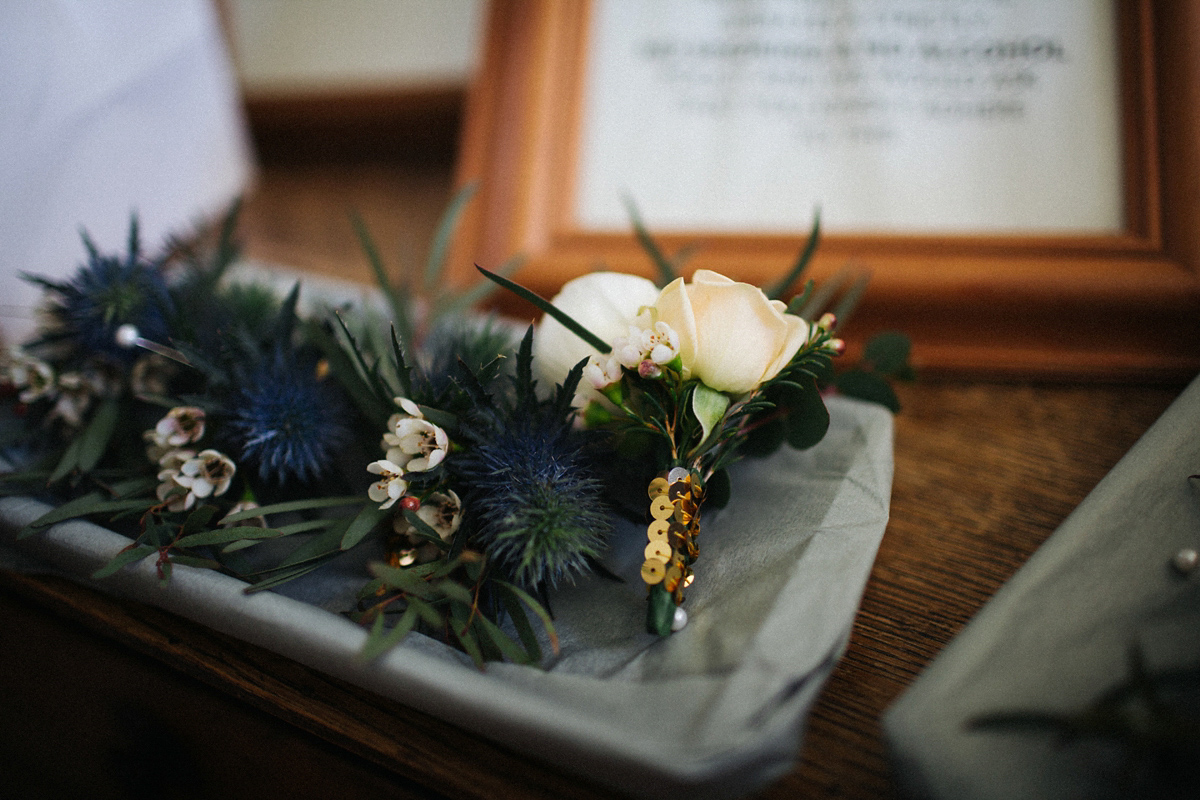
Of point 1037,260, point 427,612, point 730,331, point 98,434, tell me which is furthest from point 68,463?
point 1037,260

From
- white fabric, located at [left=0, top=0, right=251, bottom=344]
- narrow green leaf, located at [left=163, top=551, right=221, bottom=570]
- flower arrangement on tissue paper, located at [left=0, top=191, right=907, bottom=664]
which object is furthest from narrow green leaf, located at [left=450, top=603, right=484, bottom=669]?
white fabric, located at [left=0, top=0, right=251, bottom=344]

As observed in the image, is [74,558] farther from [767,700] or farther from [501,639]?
[767,700]

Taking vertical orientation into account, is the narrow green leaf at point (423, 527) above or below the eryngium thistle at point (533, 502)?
below

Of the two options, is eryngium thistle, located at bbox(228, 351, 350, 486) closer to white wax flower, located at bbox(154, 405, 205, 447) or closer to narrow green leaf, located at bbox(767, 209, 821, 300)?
white wax flower, located at bbox(154, 405, 205, 447)

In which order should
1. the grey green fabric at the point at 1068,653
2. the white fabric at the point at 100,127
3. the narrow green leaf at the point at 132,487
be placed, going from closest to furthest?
the grey green fabric at the point at 1068,653 → the narrow green leaf at the point at 132,487 → the white fabric at the point at 100,127

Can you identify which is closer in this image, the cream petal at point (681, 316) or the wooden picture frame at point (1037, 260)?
the cream petal at point (681, 316)

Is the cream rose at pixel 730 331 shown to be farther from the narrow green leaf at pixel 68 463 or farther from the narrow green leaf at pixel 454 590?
the narrow green leaf at pixel 68 463

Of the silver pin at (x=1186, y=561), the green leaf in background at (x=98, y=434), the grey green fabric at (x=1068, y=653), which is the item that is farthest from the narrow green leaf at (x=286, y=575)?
the silver pin at (x=1186, y=561)
